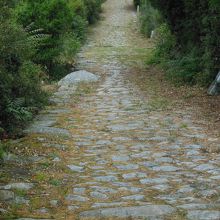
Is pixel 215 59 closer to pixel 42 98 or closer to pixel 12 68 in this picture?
pixel 42 98

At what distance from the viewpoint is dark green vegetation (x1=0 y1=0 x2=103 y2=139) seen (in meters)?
7.97

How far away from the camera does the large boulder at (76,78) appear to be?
13387mm

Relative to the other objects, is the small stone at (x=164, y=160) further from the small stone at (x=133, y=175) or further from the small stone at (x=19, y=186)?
the small stone at (x=19, y=186)

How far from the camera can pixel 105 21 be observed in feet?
102

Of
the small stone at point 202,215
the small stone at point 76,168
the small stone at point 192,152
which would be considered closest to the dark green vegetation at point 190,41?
the small stone at point 192,152

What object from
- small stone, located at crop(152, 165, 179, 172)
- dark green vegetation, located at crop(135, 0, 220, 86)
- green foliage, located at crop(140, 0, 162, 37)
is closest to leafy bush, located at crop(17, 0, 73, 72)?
dark green vegetation, located at crop(135, 0, 220, 86)

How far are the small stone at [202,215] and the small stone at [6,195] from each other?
1858mm

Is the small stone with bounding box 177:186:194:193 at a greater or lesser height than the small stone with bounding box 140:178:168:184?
greater

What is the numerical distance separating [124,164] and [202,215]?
2.07 m

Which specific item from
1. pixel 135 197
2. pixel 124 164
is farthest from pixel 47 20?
pixel 135 197

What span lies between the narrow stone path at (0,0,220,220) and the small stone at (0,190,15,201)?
0.56ft

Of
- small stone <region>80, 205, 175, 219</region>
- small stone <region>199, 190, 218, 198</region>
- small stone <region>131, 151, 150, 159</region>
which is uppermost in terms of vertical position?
small stone <region>80, 205, 175, 219</region>

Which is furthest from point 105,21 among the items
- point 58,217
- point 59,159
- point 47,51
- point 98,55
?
point 58,217

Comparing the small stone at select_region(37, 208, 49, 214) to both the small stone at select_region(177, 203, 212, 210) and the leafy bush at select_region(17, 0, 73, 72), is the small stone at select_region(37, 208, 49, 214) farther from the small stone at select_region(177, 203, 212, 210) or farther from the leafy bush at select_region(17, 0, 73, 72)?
the leafy bush at select_region(17, 0, 73, 72)
